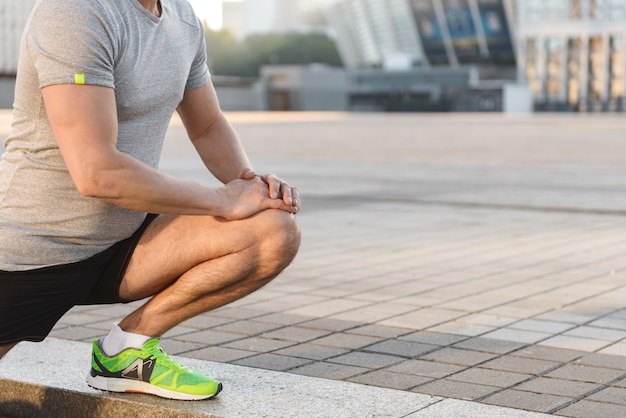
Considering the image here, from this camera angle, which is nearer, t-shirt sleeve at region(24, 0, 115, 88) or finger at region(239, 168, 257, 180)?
t-shirt sleeve at region(24, 0, 115, 88)

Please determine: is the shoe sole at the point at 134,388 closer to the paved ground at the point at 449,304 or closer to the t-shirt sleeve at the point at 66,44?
the paved ground at the point at 449,304

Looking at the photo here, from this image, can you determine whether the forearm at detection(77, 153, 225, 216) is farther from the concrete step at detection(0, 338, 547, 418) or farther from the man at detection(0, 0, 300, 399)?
the concrete step at detection(0, 338, 547, 418)

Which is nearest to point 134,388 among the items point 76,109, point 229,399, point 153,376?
point 153,376

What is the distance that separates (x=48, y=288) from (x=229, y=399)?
2.10 feet

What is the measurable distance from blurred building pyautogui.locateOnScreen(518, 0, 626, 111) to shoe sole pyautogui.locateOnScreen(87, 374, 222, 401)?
8274 centimetres

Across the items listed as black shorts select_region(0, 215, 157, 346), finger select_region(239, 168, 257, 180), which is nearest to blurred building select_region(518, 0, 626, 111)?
finger select_region(239, 168, 257, 180)

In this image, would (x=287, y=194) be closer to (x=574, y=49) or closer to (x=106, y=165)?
(x=106, y=165)

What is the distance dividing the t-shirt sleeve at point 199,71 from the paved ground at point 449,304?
3.47ft

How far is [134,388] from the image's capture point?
3.22m

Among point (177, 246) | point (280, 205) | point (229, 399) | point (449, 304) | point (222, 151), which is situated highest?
point (222, 151)

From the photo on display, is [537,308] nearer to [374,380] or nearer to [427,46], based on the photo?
[374,380]

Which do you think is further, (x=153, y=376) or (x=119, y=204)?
(x=153, y=376)

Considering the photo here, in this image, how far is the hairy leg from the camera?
3018mm

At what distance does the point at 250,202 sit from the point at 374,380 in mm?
929
